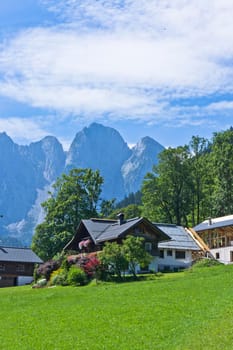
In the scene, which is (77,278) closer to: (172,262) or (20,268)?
(172,262)

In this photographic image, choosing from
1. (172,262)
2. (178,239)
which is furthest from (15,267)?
(178,239)

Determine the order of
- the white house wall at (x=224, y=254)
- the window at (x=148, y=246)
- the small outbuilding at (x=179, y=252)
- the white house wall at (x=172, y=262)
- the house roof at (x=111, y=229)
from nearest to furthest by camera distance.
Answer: the house roof at (x=111, y=229), the window at (x=148, y=246), the white house wall at (x=172, y=262), the small outbuilding at (x=179, y=252), the white house wall at (x=224, y=254)

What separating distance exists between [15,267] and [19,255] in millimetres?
1770

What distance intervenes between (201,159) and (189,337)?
61.9m

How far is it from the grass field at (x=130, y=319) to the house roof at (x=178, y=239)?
2599 centimetres

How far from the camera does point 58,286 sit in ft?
146

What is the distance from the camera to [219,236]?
6219cm

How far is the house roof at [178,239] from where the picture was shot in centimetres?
5931

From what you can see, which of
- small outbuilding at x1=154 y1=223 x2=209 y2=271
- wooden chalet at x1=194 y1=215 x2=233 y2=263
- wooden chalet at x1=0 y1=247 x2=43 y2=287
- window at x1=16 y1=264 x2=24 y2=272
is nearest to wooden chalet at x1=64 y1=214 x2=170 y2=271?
small outbuilding at x1=154 y1=223 x2=209 y2=271

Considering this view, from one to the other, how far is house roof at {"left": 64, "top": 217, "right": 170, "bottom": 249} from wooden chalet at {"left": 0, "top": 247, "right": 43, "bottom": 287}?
1276 centimetres

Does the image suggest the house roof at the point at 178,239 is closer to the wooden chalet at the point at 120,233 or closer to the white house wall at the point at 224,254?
the white house wall at the point at 224,254

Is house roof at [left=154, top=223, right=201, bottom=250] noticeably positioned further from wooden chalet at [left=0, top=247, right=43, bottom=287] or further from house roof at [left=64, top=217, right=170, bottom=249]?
wooden chalet at [left=0, top=247, right=43, bottom=287]

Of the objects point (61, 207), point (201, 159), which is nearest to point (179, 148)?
point (201, 159)

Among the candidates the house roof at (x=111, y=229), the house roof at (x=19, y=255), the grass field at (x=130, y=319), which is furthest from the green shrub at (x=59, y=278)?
the house roof at (x=19, y=255)
